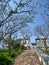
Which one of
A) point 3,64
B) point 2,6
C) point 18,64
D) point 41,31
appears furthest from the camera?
point 41,31

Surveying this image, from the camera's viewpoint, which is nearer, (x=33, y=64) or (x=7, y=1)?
(x=7, y=1)

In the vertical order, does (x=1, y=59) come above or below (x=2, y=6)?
below

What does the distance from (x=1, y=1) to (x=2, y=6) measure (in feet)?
1.25

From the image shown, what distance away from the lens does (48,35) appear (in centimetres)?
5181

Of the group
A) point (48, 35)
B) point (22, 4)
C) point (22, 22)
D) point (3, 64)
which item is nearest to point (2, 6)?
point (22, 4)

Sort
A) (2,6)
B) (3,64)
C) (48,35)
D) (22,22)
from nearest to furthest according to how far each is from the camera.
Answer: (2,6) < (22,22) < (3,64) < (48,35)

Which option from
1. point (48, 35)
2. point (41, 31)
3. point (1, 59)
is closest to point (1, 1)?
point (1, 59)

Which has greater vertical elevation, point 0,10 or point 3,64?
point 0,10

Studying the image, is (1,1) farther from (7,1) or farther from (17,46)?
(17,46)

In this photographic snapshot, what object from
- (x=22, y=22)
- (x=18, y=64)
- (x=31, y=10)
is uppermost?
(x=31, y=10)

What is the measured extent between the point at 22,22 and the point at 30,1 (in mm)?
4810

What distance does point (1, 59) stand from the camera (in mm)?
22391

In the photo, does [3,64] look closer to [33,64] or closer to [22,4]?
[33,64]

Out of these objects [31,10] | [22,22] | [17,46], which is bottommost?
[17,46]
